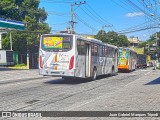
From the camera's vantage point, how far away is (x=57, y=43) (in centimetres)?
2098

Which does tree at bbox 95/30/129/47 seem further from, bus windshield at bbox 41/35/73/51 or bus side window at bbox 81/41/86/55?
bus windshield at bbox 41/35/73/51

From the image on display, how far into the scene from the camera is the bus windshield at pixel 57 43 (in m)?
20.8

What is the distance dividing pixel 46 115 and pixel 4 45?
55152 mm

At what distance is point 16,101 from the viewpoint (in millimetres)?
13078

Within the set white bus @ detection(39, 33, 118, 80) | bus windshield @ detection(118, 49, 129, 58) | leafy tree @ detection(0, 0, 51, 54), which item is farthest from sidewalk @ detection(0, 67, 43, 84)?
leafy tree @ detection(0, 0, 51, 54)

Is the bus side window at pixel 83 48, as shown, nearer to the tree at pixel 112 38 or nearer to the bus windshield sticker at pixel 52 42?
the bus windshield sticker at pixel 52 42

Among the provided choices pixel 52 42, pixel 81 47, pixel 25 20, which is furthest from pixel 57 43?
pixel 25 20

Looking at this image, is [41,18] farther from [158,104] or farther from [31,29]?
[158,104]

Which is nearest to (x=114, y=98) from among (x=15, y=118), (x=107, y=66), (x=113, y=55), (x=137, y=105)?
(x=137, y=105)

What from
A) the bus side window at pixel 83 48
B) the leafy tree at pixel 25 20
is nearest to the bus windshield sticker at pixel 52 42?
the bus side window at pixel 83 48

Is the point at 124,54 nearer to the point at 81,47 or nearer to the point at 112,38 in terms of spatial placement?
the point at 81,47

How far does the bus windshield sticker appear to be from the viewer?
20.9 metres

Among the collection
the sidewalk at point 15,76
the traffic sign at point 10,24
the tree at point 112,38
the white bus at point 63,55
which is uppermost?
the tree at point 112,38

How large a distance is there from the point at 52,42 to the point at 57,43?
13.4 inches
